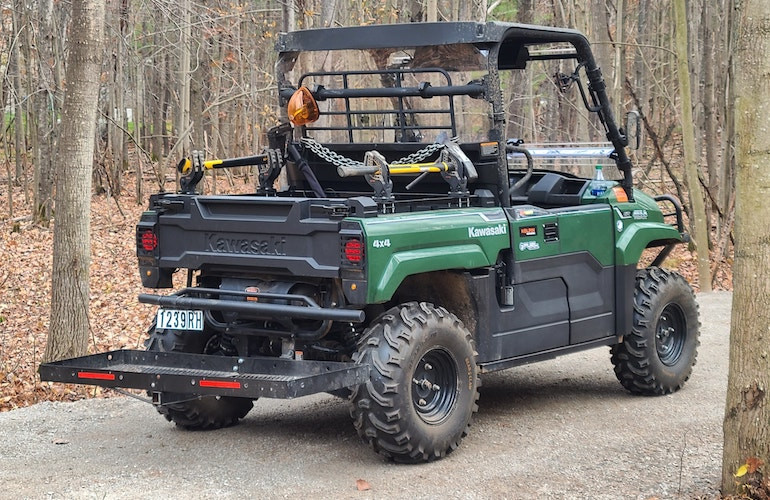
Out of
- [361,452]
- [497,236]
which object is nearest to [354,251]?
[497,236]

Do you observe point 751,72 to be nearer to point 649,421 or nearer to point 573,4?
point 649,421

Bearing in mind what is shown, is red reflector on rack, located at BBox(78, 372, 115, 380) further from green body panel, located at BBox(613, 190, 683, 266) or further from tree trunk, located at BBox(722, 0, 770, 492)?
green body panel, located at BBox(613, 190, 683, 266)

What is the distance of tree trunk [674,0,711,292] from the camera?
14.3m

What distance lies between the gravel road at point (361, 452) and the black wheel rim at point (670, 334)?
0.99 feet

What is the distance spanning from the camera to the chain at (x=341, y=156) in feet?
23.2

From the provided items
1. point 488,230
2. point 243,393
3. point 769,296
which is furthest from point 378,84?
point 769,296

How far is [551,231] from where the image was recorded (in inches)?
285

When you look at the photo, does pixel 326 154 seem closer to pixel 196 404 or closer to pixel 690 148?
pixel 196 404

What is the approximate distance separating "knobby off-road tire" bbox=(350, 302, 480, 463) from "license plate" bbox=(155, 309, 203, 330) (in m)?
1.08

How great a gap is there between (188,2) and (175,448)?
12.6m

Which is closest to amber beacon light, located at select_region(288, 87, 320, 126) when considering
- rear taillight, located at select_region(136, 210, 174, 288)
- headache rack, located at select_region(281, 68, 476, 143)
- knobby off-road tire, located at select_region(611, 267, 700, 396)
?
headache rack, located at select_region(281, 68, 476, 143)

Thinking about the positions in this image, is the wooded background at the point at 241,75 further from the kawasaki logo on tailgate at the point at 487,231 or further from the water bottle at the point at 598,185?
the kawasaki logo on tailgate at the point at 487,231

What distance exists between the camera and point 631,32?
101 ft

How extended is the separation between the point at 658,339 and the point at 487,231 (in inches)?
91.5
